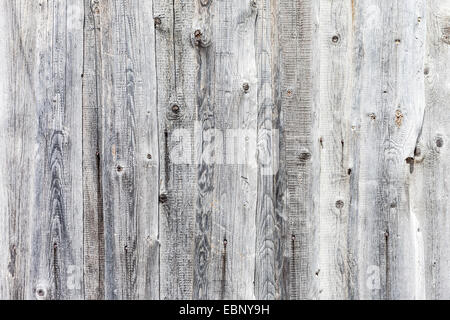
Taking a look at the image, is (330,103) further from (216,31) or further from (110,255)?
(110,255)

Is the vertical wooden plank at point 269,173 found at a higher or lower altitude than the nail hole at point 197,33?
lower

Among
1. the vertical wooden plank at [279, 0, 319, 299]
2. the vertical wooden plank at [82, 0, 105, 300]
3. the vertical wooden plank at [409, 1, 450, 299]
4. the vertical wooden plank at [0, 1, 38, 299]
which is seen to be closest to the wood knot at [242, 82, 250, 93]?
the vertical wooden plank at [279, 0, 319, 299]

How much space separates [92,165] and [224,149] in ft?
1.84

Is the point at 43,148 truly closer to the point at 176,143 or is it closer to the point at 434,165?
the point at 176,143

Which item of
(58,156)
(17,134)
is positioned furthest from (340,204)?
(17,134)

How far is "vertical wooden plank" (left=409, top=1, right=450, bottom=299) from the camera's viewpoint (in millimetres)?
1599

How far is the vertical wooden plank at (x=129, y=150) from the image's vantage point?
1.59 metres

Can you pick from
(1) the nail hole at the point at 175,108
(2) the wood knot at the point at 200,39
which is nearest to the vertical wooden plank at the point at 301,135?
(2) the wood knot at the point at 200,39

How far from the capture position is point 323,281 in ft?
5.34

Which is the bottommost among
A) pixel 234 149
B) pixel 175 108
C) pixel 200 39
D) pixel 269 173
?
pixel 269 173

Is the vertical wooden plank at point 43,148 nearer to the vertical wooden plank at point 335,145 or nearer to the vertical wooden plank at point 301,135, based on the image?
the vertical wooden plank at point 301,135

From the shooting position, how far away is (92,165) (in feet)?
5.29

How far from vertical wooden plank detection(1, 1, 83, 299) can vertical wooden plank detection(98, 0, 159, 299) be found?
0.12 m
